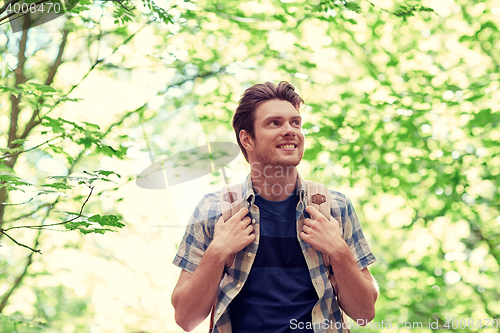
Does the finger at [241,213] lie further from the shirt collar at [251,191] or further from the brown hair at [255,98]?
the brown hair at [255,98]

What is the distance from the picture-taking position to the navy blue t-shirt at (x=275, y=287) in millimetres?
1731

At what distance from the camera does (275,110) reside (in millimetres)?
1992

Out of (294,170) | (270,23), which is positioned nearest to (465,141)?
(270,23)

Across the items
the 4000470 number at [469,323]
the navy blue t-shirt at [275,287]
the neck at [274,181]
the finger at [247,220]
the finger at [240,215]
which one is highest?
the neck at [274,181]

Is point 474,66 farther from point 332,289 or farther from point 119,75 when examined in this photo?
point 119,75

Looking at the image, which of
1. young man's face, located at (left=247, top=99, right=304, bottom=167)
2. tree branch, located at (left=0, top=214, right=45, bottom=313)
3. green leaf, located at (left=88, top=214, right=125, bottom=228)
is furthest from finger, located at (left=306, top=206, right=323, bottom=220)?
tree branch, located at (left=0, top=214, right=45, bottom=313)

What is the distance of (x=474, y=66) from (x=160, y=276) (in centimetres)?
562

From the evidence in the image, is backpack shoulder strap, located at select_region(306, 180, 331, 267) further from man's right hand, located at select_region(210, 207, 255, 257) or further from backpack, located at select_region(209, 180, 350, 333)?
man's right hand, located at select_region(210, 207, 255, 257)

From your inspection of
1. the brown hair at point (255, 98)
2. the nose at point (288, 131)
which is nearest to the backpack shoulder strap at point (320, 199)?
the nose at point (288, 131)

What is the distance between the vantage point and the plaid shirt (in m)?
1.78

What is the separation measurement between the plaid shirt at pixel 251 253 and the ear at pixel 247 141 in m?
0.21

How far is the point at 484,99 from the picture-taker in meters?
4.65

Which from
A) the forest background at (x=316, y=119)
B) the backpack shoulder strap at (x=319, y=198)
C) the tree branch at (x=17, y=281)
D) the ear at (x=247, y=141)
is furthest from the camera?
the tree branch at (x=17, y=281)

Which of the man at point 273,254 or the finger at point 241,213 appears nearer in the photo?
the man at point 273,254
